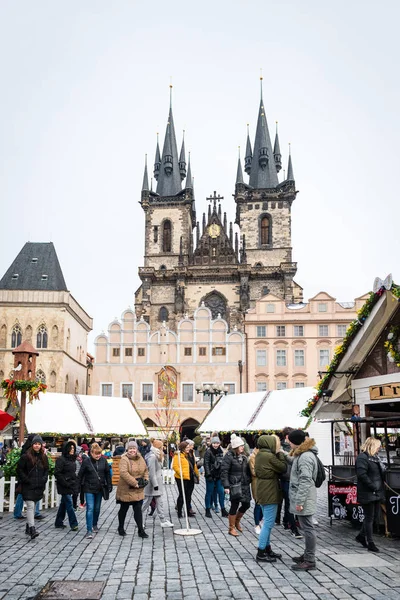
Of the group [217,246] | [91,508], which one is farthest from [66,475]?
[217,246]

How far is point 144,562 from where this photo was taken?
24.2ft

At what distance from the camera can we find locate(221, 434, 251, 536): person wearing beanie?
917cm

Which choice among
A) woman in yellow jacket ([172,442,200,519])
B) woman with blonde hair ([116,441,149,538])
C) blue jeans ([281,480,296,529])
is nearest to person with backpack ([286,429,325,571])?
blue jeans ([281,480,296,529])

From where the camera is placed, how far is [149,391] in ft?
140

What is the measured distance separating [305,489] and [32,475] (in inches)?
175

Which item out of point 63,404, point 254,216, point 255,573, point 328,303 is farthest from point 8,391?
point 254,216

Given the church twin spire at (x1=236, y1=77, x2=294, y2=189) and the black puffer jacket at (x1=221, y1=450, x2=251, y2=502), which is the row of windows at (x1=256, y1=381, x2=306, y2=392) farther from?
the black puffer jacket at (x1=221, y1=450, x2=251, y2=502)

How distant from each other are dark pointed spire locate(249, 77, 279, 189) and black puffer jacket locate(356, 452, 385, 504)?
57732 mm

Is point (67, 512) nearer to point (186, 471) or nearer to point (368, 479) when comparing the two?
point (186, 471)

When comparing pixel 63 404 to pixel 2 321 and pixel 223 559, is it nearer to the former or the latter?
pixel 223 559

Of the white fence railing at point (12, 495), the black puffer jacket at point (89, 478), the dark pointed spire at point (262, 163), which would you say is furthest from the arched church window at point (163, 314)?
the black puffer jacket at point (89, 478)

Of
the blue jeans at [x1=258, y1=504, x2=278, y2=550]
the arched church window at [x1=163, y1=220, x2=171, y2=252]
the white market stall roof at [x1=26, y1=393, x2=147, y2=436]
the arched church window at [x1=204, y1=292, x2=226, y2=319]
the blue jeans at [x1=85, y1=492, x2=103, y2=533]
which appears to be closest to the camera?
the blue jeans at [x1=258, y1=504, x2=278, y2=550]

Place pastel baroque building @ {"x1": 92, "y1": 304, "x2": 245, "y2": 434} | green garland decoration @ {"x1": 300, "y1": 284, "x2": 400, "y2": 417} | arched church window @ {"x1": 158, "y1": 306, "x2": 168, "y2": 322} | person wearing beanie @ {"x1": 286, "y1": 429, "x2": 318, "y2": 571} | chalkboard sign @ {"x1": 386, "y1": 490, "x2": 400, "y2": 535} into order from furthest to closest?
arched church window @ {"x1": 158, "y1": 306, "x2": 168, "y2": 322} → pastel baroque building @ {"x1": 92, "y1": 304, "x2": 245, "y2": 434} → green garland decoration @ {"x1": 300, "y1": 284, "x2": 400, "y2": 417} → chalkboard sign @ {"x1": 386, "y1": 490, "x2": 400, "y2": 535} → person wearing beanie @ {"x1": 286, "y1": 429, "x2": 318, "y2": 571}

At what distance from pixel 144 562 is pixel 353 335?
5.72 m
